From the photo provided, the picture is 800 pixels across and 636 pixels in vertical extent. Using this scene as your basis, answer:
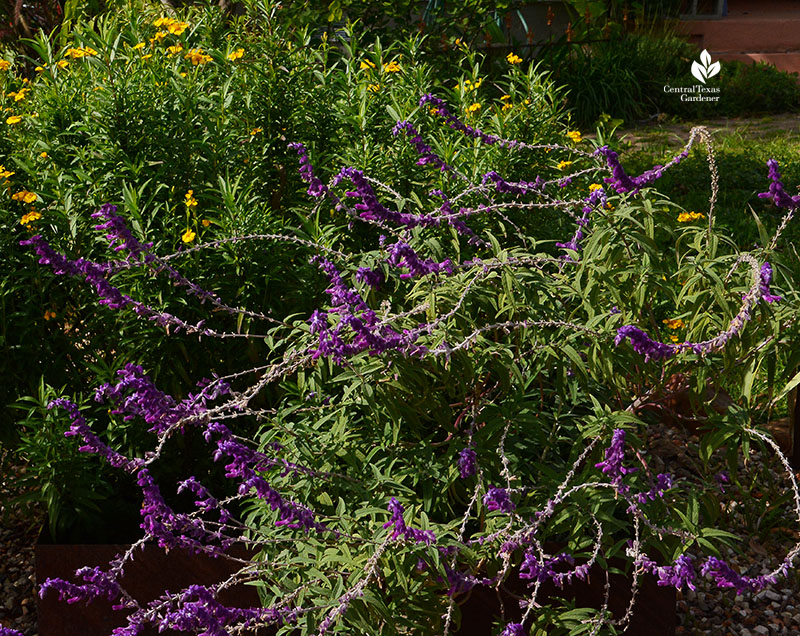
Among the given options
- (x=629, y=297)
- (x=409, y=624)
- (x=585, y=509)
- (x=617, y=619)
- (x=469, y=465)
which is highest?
(x=629, y=297)

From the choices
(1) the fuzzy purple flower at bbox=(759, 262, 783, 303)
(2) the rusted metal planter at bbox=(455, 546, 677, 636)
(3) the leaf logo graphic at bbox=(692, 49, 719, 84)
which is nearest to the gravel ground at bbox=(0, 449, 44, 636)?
(2) the rusted metal planter at bbox=(455, 546, 677, 636)

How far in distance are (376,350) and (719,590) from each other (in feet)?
6.46

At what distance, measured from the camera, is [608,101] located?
970 cm

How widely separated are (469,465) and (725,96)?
8926mm

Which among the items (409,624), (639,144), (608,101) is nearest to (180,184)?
(409,624)

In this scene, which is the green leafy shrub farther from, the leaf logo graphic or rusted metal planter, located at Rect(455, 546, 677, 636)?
the leaf logo graphic

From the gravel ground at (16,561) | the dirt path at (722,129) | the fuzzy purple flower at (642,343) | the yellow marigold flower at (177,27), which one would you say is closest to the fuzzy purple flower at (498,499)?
the fuzzy purple flower at (642,343)

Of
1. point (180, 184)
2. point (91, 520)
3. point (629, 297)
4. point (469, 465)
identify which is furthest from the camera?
point (180, 184)

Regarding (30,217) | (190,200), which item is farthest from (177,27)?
(30,217)

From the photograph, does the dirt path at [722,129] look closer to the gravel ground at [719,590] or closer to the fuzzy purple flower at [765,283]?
the gravel ground at [719,590]

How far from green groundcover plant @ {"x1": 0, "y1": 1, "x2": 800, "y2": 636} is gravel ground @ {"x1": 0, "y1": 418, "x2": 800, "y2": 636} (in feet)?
0.68

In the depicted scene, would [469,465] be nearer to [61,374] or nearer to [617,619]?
[617,619]

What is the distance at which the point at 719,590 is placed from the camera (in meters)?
3.57

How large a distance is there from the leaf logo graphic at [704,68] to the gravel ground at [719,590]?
7193 mm
